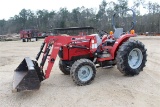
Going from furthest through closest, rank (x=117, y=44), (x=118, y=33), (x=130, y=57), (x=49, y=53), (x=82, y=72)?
(x=118, y=33) < (x=130, y=57) < (x=117, y=44) < (x=49, y=53) < (x=82, y=72)

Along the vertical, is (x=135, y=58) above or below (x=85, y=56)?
below

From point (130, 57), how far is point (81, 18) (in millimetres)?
42001

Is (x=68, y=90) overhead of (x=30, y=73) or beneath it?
beneath

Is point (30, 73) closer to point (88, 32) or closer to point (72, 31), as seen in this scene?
point (72, 31)

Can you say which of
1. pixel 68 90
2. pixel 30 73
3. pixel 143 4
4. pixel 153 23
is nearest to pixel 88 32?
pixel 68 90

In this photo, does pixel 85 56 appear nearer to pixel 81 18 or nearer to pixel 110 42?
pixel 110 42

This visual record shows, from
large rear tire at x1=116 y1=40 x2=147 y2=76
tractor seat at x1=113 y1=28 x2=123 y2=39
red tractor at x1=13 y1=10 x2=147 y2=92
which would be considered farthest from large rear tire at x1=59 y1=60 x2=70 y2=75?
tractor seat at x1=113 y1=28 x2=123 y2=39

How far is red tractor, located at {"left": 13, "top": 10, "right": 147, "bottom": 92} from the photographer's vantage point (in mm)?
5324

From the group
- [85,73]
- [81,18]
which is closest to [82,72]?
[85,73]

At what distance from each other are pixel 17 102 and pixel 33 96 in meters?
0.37

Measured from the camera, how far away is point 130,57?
6.20 meters

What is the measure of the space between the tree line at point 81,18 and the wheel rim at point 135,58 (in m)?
26.5

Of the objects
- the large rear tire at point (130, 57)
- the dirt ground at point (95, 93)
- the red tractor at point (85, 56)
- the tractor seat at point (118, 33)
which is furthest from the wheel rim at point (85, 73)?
the tractor seat at point (118, 33)

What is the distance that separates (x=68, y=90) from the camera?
5176mm
